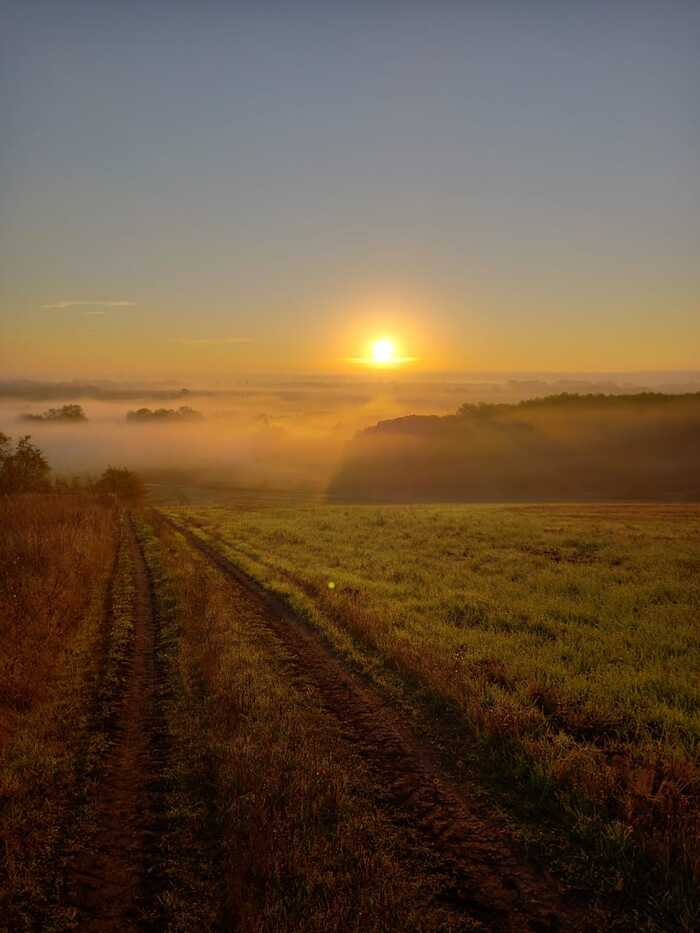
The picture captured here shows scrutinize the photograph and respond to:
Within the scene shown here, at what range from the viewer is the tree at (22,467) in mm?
67625

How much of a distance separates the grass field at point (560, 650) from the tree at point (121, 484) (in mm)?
55468

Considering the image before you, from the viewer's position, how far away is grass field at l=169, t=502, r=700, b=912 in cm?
738

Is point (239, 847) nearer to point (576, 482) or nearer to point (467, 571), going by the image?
point (467, 571)

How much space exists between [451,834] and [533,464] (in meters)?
168

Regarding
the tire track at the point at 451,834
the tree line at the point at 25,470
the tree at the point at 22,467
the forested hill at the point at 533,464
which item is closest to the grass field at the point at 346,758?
the tire track at the point at 451,834

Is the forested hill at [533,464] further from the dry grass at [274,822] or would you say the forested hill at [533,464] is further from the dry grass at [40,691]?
Answer: the dry grass at [274,822]

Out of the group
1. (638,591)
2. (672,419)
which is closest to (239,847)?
(638,591)

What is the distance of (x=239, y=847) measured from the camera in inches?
249

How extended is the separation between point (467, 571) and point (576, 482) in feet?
451

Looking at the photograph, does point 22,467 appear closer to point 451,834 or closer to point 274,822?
point 274,822

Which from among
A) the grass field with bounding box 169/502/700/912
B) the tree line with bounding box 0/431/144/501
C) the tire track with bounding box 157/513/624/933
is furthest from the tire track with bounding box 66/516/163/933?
the tree line with bounding box 0/431/144/501

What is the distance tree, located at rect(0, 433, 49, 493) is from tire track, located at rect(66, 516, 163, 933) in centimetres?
6579

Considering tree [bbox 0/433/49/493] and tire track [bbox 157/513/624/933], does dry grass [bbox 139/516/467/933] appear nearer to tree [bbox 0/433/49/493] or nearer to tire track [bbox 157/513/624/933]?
tire track [bbox 157/513/624/933]

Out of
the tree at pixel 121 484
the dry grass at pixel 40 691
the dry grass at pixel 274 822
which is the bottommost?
the dry grass at pixel 274 822
